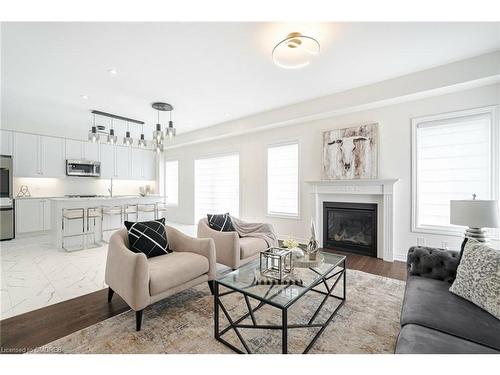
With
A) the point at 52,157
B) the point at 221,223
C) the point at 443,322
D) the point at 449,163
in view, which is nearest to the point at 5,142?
the point at 52,157

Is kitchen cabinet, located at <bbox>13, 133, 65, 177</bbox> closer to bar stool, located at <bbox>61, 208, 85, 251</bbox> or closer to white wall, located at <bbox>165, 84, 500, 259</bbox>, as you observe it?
bar stool, located at <bbox>61, 208, 85, 251</bbox>

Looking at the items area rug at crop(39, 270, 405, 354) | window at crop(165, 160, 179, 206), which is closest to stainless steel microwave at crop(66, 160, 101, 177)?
window at crop(165, 160, 179, 206)

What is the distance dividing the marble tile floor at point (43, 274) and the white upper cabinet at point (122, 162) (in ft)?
10.0

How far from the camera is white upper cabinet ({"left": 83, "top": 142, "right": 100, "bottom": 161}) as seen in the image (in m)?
6.50

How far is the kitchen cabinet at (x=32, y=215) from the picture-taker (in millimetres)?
5207

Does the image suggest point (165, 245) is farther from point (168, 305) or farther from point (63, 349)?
point (63, 349)

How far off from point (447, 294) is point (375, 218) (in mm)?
2359

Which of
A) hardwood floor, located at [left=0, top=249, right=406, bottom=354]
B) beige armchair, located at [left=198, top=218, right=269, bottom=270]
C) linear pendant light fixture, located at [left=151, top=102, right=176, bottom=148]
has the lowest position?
hardwood floor, located at [left=0, top=249, right=406, bottom=354]

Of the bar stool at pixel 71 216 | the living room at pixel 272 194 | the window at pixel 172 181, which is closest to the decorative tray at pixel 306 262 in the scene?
the living room at pixel 272 194

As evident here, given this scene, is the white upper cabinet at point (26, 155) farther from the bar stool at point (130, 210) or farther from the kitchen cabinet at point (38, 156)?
the bar stool at point (130, 210)

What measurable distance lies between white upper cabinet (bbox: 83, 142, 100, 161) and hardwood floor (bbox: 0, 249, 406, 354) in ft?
17.6

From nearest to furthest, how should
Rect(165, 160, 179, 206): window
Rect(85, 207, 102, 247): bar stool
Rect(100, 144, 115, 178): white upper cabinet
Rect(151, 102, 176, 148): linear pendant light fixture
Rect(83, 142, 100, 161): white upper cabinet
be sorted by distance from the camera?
Rect(151, 102, 176, 148): linear pendant light fixture, Rect(85, 207, 102, 247): bar stool, Rect(83, 142, 100, 161): white upper cabinet, Rect(100, 144, 115, 178): white upper cabinet, Rect(165, 160, 179, 206): window

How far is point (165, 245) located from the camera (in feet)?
8.47
